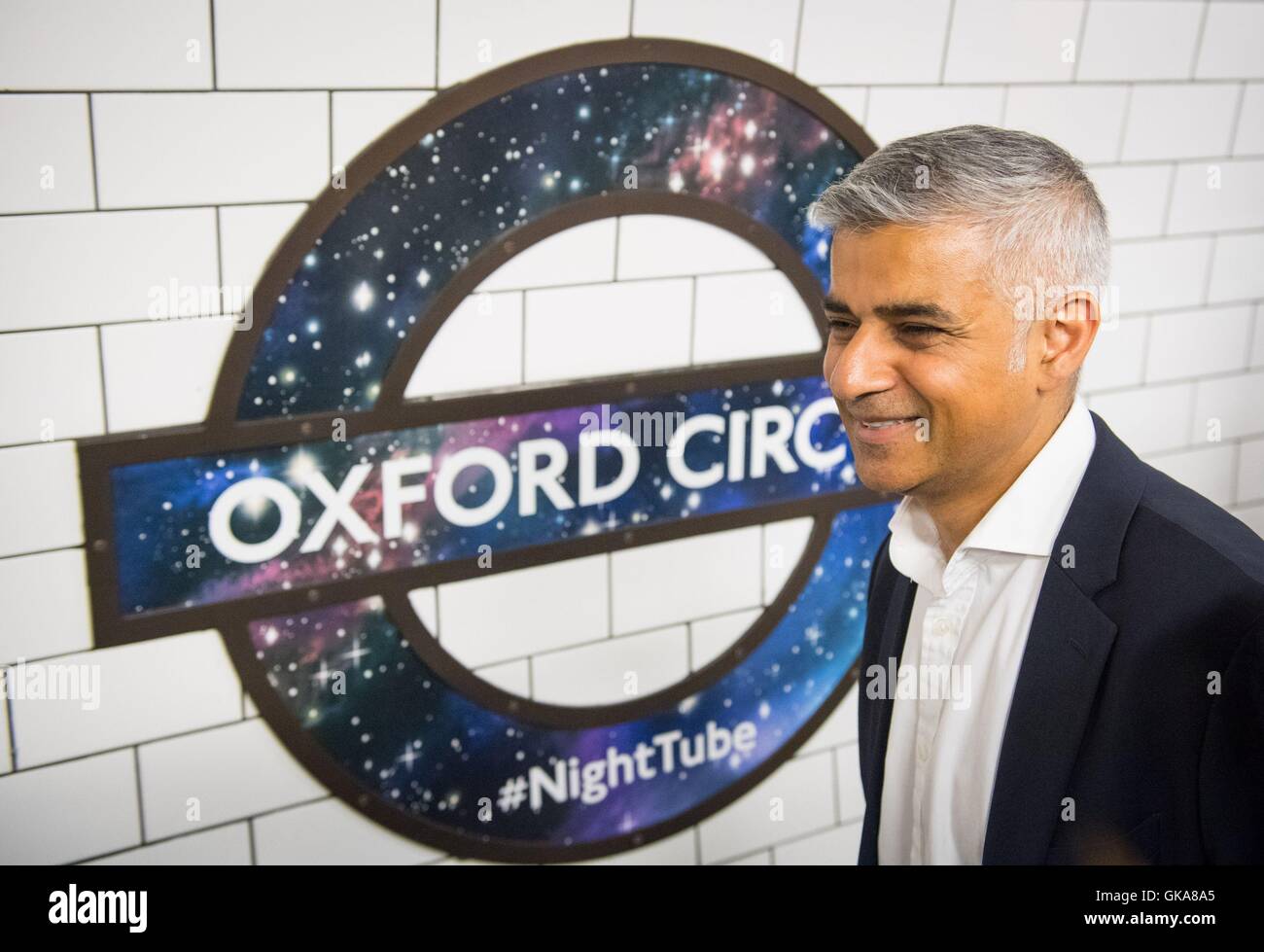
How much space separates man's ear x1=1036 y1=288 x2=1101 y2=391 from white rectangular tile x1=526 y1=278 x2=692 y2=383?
30.4 inches

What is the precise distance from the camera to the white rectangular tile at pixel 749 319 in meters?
1.94

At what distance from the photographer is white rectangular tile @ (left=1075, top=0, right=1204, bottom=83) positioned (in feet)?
7.14

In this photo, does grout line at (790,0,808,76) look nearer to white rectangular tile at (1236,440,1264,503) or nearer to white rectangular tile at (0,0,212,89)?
white rectangular tile at (0,0,212,89)

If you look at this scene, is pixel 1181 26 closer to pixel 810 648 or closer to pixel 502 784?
pixel 810 648

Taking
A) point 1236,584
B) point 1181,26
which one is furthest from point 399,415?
point 1181,26

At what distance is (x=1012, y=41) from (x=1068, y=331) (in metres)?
1.11

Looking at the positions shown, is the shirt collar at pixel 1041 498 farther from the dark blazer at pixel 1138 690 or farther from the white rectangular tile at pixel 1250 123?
the white rectangular tile at pixel 1250 123

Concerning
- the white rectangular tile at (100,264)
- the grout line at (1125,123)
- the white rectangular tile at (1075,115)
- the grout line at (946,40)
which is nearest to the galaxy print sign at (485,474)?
the white rectangular tile at (100,264)

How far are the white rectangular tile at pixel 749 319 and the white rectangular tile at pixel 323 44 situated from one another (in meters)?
0.57

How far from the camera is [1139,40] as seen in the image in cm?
222

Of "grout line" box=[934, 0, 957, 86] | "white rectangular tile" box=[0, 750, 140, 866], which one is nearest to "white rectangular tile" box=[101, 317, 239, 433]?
"white rectangular tile" box=[0, 750, 140, 866]

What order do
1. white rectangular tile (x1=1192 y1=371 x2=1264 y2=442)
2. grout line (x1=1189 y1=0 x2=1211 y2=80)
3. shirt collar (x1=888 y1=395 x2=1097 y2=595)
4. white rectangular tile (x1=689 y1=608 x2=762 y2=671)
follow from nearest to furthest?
1. shirt collar (x1=888 y1=395 x2=1097 y2=595)
2. white rectangular tile (x1=689 y1=608 x2=762 y2=671)
3. grout line (x1=1189 y1=0 x2=1211 y2=80)
4. white rectangular tile (x1=1192 y1=371 x2=1264 y2=442)

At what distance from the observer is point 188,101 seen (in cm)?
150

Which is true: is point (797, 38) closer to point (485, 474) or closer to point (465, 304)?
point (465, 304)
